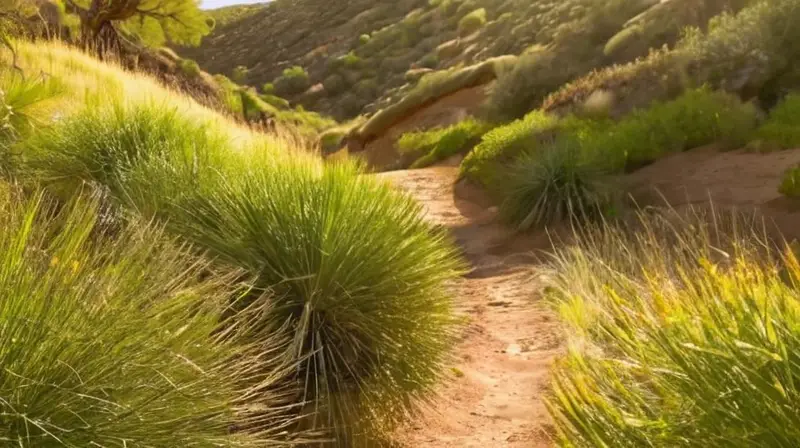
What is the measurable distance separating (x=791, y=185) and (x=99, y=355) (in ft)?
23.7

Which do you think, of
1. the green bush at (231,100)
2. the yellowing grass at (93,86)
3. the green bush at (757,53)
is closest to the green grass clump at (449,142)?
the green bush at (231,100)

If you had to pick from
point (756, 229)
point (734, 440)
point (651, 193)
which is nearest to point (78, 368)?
point (734, 440)

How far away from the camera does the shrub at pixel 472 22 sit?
139 ft

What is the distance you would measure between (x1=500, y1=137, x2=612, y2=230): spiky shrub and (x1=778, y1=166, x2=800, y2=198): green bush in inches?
78.7

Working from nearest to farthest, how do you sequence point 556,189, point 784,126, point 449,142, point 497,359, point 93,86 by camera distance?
point 497,359 → point 93,86 → point 556,189 → point 784,126 → point 449,142

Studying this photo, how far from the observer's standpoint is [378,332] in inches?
156

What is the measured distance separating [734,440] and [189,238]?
9.07 ft

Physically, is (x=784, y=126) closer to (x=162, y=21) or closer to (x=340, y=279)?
(x=340, y=279)

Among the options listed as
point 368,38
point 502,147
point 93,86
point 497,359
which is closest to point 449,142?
point 502,147

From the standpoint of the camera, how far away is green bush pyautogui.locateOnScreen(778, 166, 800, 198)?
756 centimetres

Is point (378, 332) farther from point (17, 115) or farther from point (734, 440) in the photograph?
point (17, 115)

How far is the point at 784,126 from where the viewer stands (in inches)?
389

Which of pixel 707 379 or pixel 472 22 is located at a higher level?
pixel 472 22

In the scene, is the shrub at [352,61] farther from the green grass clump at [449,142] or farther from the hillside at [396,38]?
the green grass clump at [449,142]
